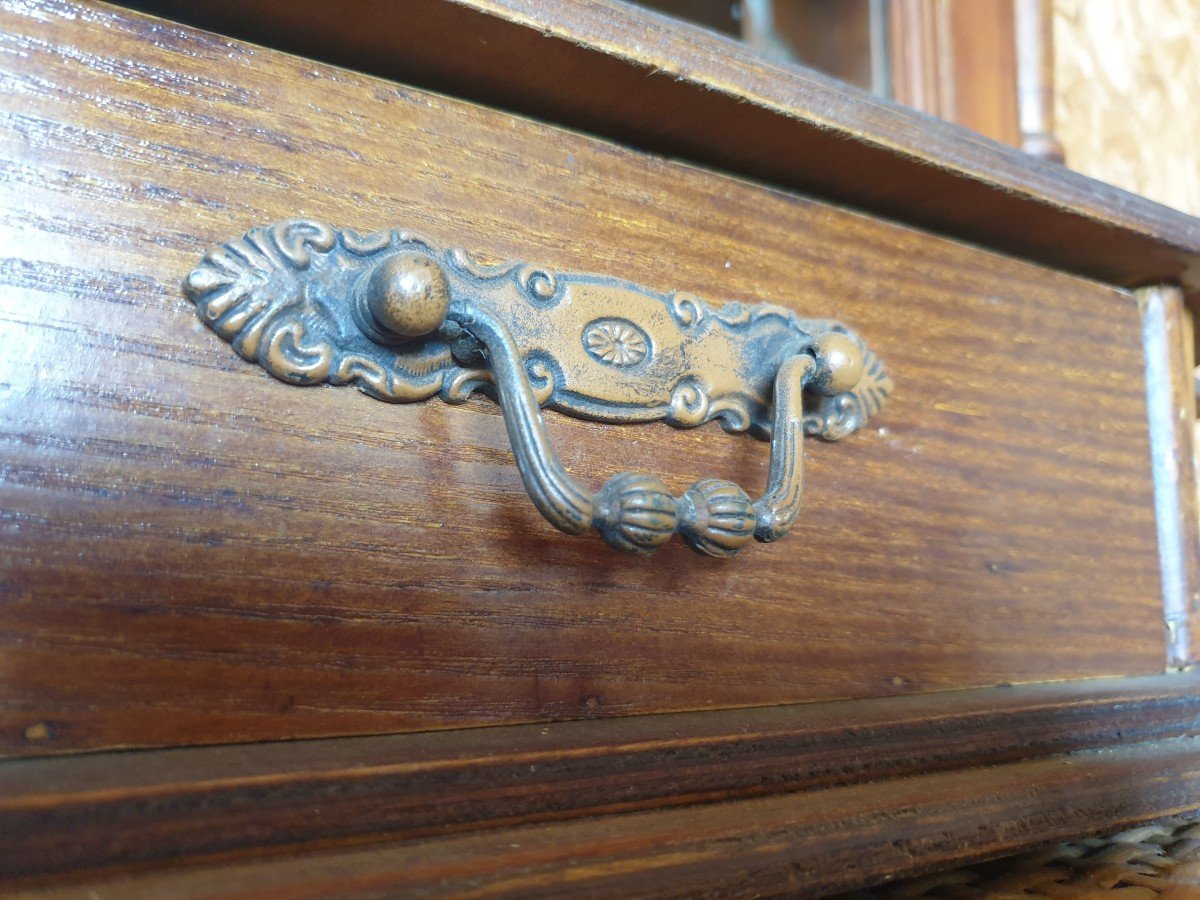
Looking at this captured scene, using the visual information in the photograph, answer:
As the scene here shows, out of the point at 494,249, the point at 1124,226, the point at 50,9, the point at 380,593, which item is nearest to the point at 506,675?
the point at 380,593

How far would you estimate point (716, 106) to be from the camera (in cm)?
43

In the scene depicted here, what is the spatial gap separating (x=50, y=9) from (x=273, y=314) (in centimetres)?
11

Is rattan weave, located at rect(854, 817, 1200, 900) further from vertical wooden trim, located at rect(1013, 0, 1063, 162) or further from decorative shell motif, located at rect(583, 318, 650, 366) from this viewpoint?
vertical wooden trim, located at rect(1013, 0, 1063, 162)

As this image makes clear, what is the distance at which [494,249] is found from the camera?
398 mm

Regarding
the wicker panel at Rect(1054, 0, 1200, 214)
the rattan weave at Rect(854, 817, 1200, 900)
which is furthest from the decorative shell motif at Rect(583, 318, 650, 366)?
the wicker panel at Rect(1054, 0, 1200, 214)

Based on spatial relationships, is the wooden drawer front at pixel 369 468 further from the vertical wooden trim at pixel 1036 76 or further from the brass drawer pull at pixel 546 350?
the vertical wooden trim at pixel 1036 76

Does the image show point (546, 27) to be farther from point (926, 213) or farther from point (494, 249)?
point (926, 213)

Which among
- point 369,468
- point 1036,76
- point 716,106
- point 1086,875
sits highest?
point 1036,76

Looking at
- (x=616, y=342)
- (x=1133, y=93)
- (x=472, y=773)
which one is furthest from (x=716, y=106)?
(x=1133, y=93)

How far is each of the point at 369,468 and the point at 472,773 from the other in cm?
11

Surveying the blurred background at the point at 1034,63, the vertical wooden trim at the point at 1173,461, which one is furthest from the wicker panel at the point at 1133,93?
the vertical wooden trim at the point at 1173,461

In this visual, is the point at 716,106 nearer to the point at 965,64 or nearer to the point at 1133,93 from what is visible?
the point at 965,64

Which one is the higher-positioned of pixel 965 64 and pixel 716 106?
pixel 965 64

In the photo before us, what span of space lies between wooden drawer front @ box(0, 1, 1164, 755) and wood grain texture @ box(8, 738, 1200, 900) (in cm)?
5
